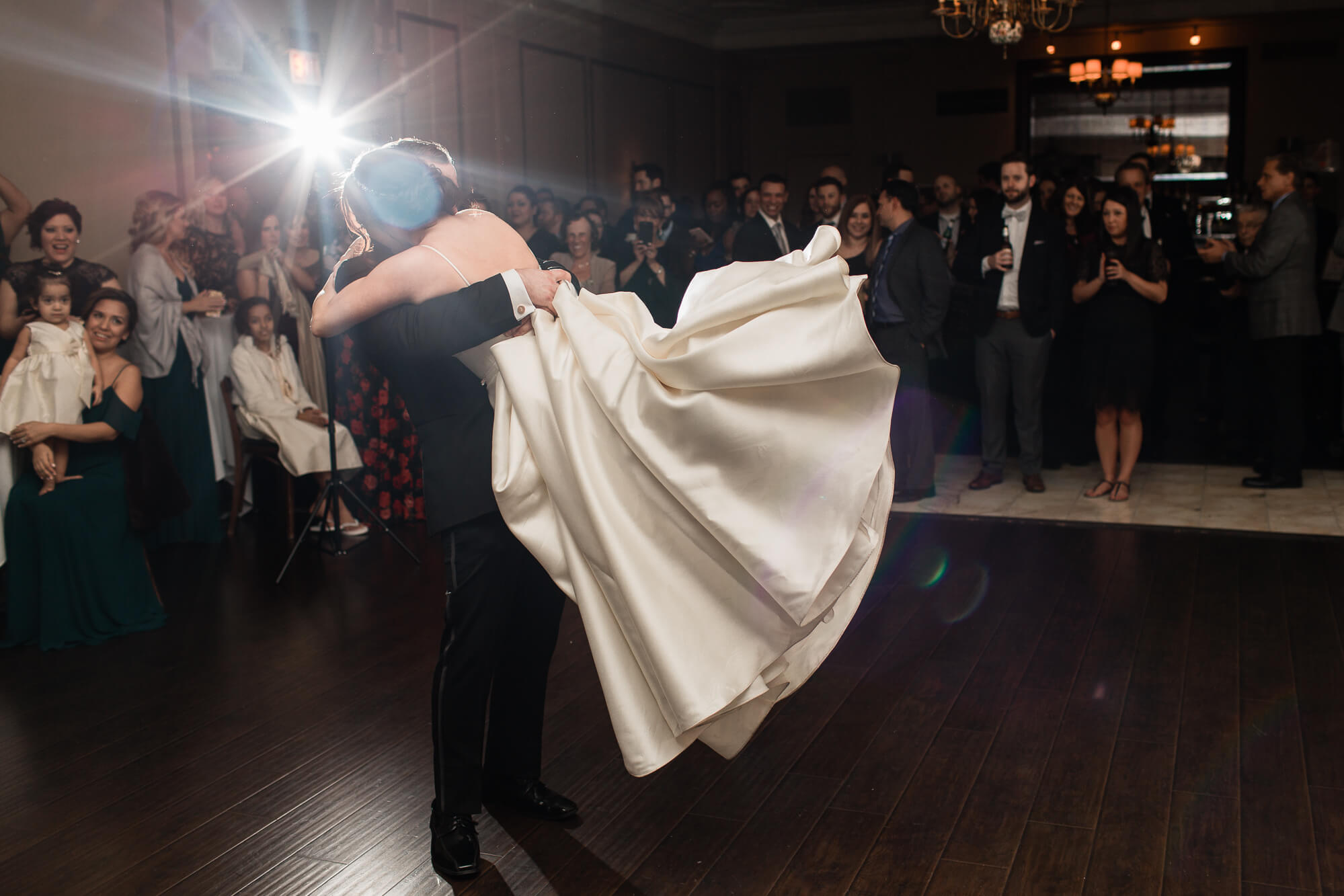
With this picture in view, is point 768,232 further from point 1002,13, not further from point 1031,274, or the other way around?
point 1002,13

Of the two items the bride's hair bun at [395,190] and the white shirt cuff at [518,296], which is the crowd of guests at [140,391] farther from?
the white shirt cuff at [518,296]

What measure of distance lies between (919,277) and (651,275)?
171 cm

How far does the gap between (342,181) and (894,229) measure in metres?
3.78

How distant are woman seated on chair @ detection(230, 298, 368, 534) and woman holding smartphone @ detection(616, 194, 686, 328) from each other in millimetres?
1983

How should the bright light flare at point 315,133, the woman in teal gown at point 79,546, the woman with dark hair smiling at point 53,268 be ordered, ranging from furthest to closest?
1. the bright light flare at point 315,133
2. the woman with dark hair smiling at point 53,268
3. the woman in teal gown at point 79,546

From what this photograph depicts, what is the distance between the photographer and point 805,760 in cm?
281

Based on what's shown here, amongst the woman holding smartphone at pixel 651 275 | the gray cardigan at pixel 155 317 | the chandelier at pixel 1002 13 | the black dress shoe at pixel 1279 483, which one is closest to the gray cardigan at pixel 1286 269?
the black dress shoe at pixel 1279 483

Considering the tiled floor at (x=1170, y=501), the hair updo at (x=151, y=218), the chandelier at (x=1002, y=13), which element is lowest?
the tiled floor at (x=1170, y=501)

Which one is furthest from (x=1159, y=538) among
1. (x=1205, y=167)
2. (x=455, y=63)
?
(x=1205, y=167)

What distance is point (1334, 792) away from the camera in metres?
2.52

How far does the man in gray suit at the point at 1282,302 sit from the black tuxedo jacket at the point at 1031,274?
952 mm

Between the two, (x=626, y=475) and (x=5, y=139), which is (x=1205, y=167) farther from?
(x=626, y=475)

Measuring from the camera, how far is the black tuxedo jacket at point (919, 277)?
5.53 m

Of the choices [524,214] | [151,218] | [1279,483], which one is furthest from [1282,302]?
[151,218]
